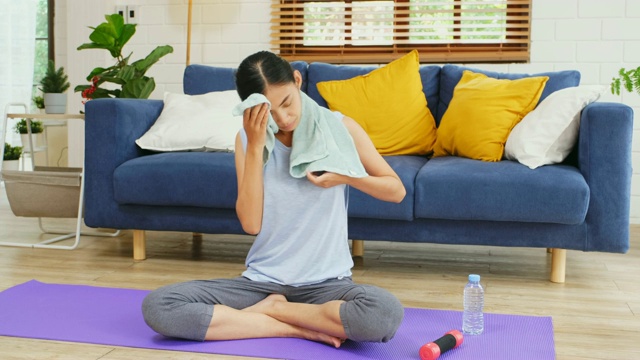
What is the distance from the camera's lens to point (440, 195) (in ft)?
9.62

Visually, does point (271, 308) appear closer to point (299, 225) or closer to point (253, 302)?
point (253, 302)

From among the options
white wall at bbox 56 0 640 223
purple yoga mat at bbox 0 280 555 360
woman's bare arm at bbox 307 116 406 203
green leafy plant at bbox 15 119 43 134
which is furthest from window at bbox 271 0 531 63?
woman's bare arm at bbox 307 116 406 203

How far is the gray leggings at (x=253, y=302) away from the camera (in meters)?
2.02

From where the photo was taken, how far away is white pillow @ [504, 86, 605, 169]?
3.03 m

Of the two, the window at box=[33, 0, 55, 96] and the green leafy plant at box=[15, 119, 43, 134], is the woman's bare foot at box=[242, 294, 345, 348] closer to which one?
the green leafy plant at box=[15, 119, 43, 134]

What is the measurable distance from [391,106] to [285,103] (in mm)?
1610

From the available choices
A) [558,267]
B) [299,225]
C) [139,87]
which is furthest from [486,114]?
[139,87]

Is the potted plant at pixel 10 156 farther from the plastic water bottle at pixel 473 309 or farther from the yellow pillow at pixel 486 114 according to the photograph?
the plastic water bottle at pixel 473 309

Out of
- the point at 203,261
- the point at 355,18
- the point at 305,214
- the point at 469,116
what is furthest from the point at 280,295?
the point at 355,18

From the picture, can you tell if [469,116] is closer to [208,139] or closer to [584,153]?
[584,153]

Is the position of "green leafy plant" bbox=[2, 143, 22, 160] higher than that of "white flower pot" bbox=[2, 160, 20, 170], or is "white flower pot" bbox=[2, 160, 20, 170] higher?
"green leafy plant" bbox=[2, 143, 22, 160]

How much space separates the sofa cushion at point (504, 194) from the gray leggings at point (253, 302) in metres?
0.86

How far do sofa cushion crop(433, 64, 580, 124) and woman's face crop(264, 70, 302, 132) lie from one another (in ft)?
5.50

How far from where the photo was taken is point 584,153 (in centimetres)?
296
